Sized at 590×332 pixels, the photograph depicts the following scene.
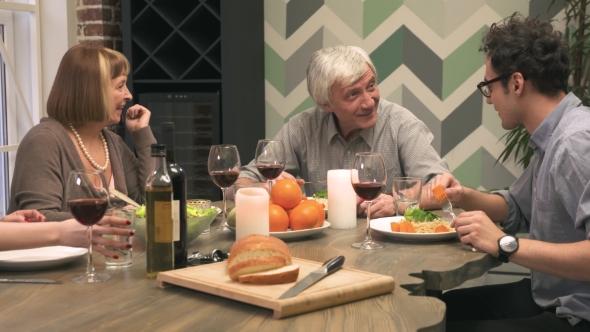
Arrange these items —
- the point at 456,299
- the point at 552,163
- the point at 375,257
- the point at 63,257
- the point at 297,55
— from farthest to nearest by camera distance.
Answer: the point at 297,55 → the point at 456,299 → the point at 552,163 → the point at 375,257 → the point at 63,257

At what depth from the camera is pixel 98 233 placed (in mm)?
1632

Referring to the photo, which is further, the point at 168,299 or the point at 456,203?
the point at 456,203

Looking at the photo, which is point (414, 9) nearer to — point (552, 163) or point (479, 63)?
point (479, 63)

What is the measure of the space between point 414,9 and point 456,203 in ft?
7.37

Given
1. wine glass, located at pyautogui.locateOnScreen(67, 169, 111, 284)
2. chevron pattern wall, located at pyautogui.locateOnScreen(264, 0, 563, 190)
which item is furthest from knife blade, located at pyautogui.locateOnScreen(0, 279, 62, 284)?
chevron pattern wall, located at pyautogui.locateOnScreen(264, 0, 563, 190)

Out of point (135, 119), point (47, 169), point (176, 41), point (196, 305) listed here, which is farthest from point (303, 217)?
point (176, 41)

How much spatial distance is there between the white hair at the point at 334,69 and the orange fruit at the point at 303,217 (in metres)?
0.96

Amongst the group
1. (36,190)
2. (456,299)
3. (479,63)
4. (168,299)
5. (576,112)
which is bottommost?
(456,299)

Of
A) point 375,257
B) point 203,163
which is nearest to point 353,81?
point 375,257

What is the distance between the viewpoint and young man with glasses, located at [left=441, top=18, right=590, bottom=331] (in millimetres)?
1810

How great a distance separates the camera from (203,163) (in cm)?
445

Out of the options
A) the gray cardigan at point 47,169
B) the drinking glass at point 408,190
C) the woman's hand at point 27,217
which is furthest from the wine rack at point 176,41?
the woman's hand at point 27,217

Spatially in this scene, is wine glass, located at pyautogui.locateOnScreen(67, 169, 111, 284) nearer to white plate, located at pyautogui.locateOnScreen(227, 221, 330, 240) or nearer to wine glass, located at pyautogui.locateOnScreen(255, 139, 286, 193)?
white plate, located at pyautogui.locateOnScreen(227, 221, 330, 240)

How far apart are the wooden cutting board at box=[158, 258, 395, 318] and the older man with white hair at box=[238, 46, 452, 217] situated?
51.7 inches
